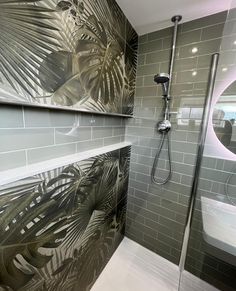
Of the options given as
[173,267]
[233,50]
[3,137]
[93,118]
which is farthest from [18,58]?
[173,267]

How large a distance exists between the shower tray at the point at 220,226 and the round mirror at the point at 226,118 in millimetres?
470

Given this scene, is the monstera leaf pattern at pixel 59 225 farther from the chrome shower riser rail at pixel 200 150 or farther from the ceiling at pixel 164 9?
the ceiling at pixel 164 9

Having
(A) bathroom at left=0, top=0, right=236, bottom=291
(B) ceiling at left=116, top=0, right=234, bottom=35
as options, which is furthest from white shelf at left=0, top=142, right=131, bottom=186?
(B) ceiling at left=116, top=0, right=234, bottom=35

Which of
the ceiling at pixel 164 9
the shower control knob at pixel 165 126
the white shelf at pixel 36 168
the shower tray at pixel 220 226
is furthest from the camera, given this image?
the shower control knob at pixel 165 126

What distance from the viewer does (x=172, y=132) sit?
4.80 ft

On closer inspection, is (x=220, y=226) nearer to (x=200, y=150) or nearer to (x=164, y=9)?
(x=200, y=150)

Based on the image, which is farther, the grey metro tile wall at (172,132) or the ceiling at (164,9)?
the grey metro tile wall at (172,132)

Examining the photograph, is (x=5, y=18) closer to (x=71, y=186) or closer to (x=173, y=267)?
(x=71, y=186)

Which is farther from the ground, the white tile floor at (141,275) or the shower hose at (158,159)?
the shower hose at (158,159)

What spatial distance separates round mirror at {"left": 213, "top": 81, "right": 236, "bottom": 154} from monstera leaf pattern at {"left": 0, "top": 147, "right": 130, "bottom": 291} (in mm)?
854

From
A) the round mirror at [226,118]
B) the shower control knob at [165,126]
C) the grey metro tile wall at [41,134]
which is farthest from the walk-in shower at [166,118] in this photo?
the grey metro tile wall at [41,134]

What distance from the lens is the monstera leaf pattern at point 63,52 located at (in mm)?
617

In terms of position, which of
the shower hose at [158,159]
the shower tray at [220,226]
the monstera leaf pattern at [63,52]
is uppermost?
the monstera leaf pattern at [63,52]

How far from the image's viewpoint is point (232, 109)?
121cm
